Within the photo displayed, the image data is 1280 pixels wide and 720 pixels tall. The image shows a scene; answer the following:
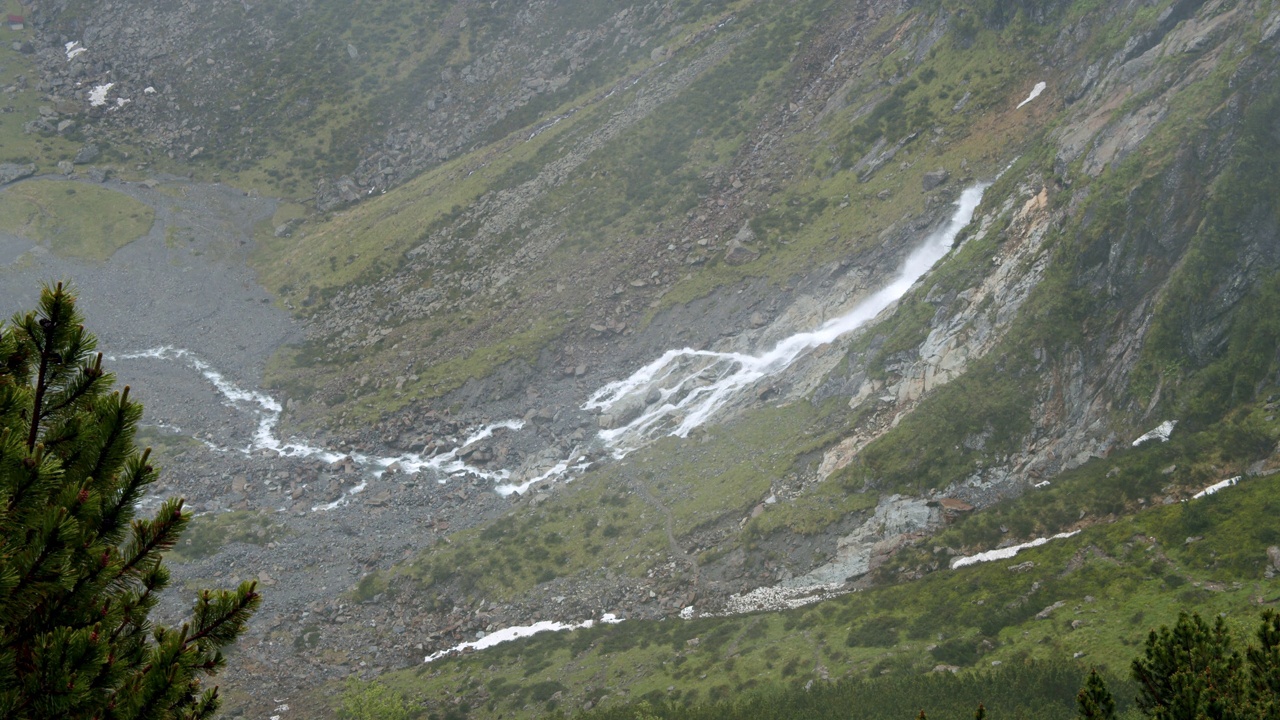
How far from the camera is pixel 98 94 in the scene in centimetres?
14725

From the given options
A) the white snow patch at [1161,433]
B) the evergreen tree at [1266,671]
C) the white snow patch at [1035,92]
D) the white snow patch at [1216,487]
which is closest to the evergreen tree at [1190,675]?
the evergreen tree at [1266,671]

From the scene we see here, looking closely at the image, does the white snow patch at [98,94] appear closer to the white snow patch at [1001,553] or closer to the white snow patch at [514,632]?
the white snow patch at [514,632]

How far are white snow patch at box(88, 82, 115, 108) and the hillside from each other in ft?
25.2

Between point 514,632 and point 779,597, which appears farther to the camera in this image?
point 514,632

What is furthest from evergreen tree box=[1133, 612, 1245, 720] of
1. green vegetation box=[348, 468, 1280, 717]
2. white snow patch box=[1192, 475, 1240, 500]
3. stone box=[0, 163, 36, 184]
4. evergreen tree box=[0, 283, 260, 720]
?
stone box=[0, 163, 36, 184]

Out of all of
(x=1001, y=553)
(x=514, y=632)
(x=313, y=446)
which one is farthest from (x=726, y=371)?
(x=313, y=446)

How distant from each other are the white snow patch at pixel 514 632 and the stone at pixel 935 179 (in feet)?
167

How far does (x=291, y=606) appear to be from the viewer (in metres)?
61.3

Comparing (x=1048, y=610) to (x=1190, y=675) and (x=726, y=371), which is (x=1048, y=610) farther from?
(x=726, y=371)

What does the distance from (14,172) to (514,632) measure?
122464mm

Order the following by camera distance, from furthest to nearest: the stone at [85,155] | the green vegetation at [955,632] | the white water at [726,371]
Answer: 1. the stone at [85,155]
2. the white water at [726,371]
3. the green vegetation at [955,632]

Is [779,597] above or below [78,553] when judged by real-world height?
below

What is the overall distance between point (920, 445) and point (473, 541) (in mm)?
A: 34853

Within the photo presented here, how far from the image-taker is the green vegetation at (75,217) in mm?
117062
